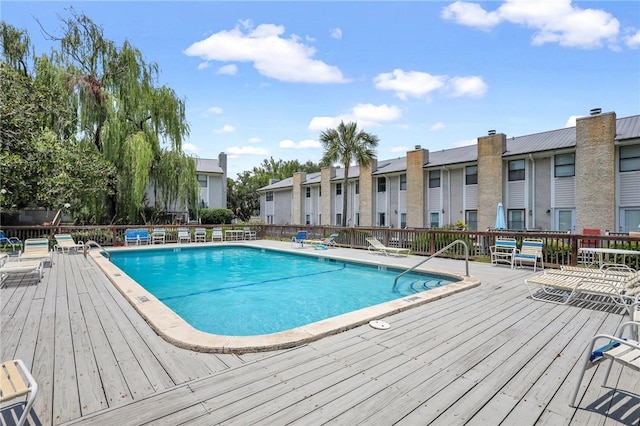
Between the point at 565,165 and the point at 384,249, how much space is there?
11.1m

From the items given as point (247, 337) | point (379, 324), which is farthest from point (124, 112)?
point (379, 324)

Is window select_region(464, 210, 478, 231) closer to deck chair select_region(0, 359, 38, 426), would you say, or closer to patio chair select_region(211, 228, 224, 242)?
patio chair select_region(211, 228, 224, 242)

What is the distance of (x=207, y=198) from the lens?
30.6 m

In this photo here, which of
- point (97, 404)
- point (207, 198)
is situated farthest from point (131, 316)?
point (207, 198)

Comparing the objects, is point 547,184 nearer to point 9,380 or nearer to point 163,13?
point 163,13

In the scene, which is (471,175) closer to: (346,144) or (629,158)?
A: (629,158)

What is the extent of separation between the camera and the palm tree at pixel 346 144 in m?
19.9

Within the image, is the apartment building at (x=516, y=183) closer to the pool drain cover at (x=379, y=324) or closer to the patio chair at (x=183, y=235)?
the patio chair at (x=183, y=235)

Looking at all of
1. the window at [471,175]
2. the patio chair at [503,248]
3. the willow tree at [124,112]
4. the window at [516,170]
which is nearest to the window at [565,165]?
the window at [516,170]

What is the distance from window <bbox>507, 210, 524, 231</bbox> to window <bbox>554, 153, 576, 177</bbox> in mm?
2616

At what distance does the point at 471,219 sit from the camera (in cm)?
1941

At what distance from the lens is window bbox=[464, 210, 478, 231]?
19125mm

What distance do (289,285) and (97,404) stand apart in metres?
6.55

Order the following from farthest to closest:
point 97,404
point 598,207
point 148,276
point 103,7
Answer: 1. point 103,7
2. point 598,207
3. point 148,276
4. point 97,404
